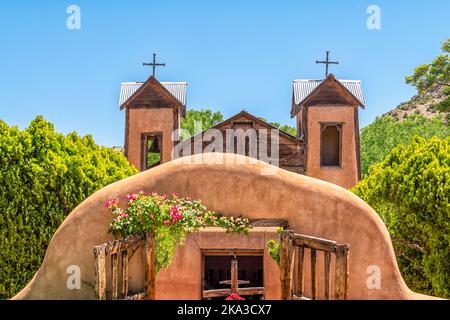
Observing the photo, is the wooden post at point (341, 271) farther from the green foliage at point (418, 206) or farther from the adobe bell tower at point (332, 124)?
the adobe bell tower at point (332, 124)

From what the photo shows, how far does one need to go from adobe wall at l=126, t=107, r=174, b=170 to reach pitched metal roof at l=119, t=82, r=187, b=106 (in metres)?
0.86

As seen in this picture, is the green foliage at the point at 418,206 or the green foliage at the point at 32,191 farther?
the green foliage at the point at 32,191

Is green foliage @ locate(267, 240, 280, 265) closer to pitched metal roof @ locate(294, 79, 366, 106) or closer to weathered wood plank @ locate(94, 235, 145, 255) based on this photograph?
weathered wood plank @ locate(94, 235, 145, 255)

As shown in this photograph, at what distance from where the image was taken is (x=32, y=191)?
1517 cm

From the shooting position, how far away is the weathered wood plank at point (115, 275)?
10695 millimetres

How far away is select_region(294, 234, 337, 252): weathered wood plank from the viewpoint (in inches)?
424

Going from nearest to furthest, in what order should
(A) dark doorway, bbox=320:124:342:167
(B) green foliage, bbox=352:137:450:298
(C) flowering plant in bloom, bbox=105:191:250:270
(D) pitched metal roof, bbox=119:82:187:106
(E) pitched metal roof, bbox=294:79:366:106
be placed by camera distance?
1. (C) flowering plant in bloom, bbox=105:191:250:270
2. (B) green foliage, bbox=352:137:450:298
3. (E) pitched metal roof, bbox=294:79:366:106
4. (D) pitched metal roof, bbox=119:82:187:106
5. (A) dark doorway, bbox=320:124:342:167

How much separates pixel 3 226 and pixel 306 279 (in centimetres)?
804

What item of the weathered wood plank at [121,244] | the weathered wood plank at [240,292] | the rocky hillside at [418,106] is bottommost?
the weathered wood plank at [240,292]

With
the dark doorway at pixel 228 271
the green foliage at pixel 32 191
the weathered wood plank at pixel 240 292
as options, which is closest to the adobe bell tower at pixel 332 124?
the dark doorway at pixel 228 271

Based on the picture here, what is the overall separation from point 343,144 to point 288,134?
8.74ft

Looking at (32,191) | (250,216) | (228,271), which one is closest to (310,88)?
(228,271)

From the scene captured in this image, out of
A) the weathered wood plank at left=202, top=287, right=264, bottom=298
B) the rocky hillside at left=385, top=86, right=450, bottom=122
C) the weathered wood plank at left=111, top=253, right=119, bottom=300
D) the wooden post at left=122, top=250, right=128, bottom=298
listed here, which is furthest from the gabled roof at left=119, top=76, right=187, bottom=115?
the rocky hillside at left=385, top=86, right=450, bottom=122

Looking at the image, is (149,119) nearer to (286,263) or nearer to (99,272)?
(286,263)
